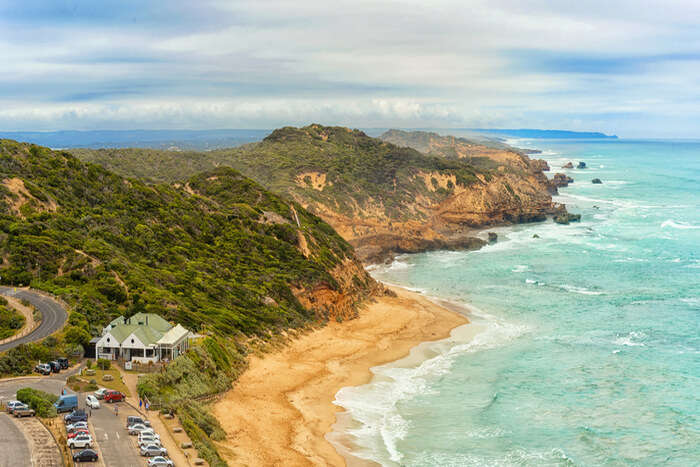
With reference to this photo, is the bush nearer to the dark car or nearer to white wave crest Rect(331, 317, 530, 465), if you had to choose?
the dark car

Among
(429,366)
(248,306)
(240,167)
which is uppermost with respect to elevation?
(240,167)

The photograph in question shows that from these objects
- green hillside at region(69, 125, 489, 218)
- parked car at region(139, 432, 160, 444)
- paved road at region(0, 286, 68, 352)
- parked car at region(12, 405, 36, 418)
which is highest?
green hillside at region(69, 125, 489, 218)

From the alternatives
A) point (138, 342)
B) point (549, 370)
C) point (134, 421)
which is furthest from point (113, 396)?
point (549, 370)

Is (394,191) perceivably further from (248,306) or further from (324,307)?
(248,306)

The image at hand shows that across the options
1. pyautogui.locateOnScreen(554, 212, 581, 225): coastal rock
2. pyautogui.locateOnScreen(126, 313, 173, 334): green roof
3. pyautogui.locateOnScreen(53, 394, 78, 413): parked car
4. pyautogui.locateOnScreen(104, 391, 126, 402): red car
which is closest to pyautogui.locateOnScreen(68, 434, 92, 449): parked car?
pyautogui.locateOnScreen(53, 394, 78, 413): parked car

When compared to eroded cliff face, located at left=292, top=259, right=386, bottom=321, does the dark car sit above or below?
above

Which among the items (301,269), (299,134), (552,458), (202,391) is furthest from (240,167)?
(552,458)
